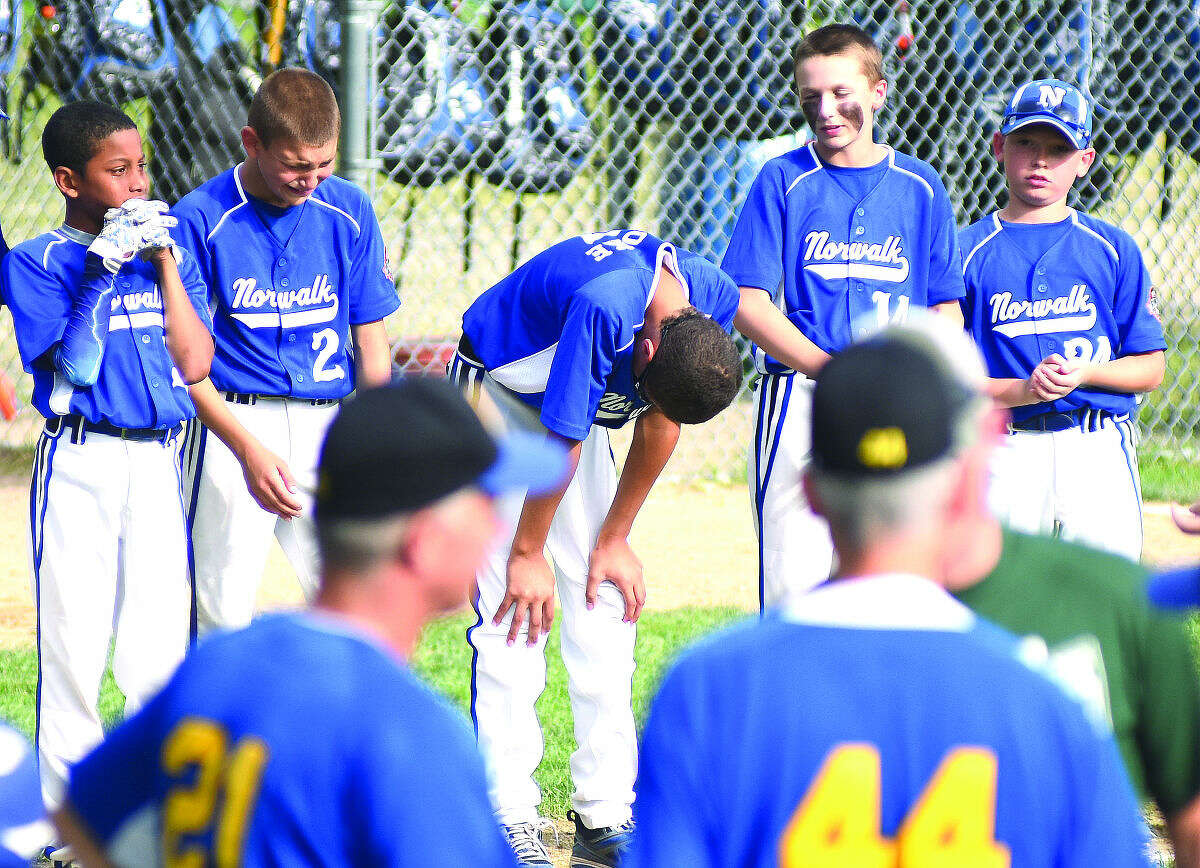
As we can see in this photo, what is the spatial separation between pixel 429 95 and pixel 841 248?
3.93 m

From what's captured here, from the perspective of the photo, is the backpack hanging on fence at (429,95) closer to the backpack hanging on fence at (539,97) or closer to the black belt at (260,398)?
the backpack hanging on fence at (539,97)

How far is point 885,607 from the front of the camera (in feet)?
5.16

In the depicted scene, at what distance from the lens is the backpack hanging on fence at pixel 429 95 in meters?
7.65

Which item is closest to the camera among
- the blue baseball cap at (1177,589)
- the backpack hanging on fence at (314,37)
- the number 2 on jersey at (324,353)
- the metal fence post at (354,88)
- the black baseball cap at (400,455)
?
the black baseball cap at (400,455)

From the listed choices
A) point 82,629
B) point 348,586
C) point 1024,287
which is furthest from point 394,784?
point 1024,287

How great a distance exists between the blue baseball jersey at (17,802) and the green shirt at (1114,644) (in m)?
1.29

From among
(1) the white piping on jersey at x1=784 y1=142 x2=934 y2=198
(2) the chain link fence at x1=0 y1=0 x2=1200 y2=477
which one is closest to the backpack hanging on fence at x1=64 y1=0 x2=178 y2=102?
(2) the chain link fence at x1=0 y1=0 x2=1200 y2=477

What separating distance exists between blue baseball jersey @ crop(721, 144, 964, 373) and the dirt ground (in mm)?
2224

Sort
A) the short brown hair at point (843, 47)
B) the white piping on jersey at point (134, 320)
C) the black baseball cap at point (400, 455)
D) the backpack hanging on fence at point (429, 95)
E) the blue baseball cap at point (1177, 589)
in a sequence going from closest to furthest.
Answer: the black baseball cap at point (400, 455) < the blue baseball cap at point (1177, 589) < the white piping on jersey at point (134, 320) < the short brown hair at point (843, 47) < the backpack hanging on fence at point (429, 95)

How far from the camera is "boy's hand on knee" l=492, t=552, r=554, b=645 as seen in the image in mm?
3775

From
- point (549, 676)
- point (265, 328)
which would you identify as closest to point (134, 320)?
point (265, 328)

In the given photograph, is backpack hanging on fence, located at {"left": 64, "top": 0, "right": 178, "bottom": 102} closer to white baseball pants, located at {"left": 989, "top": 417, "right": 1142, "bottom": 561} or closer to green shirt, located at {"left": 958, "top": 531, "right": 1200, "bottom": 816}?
white baseball pants, located at {"left": 989, "top": 417, "right": 1142, "bottom": 561}

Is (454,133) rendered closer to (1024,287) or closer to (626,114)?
(626,114)

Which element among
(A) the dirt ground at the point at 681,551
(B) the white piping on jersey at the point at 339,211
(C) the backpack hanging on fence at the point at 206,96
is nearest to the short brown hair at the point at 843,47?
(B) the white piping on jersey at the point at 339,211
